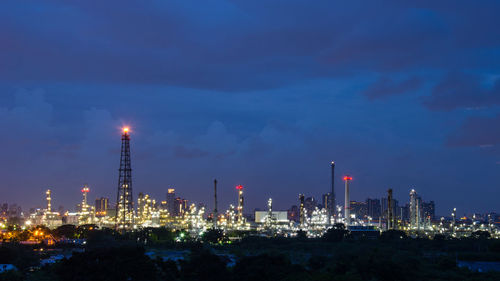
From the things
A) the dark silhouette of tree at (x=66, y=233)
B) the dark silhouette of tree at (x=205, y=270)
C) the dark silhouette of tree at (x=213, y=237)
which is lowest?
the dark silhouette of tree at (x=213, y=237)

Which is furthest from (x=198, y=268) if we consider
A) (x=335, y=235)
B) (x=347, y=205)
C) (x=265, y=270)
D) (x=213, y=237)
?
(x=347, y=205)

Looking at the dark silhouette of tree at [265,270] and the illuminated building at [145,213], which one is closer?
the dark silhouette of tree at [265,270]

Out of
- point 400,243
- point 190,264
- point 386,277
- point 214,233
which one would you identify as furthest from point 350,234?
point 190,264

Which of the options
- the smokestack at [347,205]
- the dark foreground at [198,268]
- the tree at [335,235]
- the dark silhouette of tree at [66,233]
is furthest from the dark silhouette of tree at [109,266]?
the smokestack at [347,205]

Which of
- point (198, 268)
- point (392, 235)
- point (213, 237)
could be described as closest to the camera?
point (198, 268)

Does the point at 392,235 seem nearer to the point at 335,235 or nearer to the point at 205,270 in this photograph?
the point at 335,235

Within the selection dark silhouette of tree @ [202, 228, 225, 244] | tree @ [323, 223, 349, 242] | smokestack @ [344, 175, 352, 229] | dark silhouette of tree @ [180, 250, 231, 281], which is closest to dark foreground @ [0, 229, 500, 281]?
dark silhouette of tree @ [180, 250, 231, 281]

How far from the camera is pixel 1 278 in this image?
4550 centimetres

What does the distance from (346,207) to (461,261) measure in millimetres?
70838

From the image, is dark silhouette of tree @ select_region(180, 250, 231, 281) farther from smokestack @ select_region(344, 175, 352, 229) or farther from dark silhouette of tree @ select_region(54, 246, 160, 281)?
smokestack @ select_region(344, 175, 352, 229)

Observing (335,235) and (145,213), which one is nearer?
(335,235)

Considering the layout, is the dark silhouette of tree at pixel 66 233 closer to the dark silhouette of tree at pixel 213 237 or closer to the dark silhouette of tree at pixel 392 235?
the dark silhouette of tree at pixel 213 237

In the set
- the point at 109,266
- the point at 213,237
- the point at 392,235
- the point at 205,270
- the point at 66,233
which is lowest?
the point at 213,237

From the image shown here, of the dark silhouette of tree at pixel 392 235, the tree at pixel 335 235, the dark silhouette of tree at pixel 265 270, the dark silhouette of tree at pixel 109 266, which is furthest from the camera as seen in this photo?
the tree at pixel 335 235
